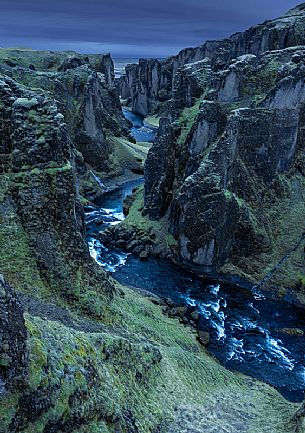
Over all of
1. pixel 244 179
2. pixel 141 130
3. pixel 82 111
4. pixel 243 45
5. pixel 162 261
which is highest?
pixel 243 45

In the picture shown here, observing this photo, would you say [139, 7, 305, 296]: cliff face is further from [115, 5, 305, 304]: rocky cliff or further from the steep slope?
the steep slope

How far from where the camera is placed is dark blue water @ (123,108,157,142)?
147m

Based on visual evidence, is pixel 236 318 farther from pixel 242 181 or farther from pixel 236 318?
pixel 242 181

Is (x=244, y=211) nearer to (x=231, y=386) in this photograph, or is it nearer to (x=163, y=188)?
(x=163, y=188)

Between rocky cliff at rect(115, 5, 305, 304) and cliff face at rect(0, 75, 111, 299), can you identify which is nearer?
cliff face at rect(0, 75, 111, 299)

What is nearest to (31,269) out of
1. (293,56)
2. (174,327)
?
(174,327)

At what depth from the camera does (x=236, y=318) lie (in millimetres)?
49000

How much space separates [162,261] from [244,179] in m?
16.6

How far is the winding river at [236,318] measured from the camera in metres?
41.0

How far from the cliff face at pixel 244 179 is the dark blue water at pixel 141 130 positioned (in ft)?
252

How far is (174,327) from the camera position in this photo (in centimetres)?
4303

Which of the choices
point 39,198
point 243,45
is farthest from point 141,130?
point 39,198

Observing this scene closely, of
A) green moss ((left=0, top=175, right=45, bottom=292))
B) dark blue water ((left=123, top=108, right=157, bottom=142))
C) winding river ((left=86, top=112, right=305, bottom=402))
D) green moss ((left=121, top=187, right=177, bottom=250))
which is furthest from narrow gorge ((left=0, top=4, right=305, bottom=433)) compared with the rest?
dark blue water ((left=123, top=108, right=157, bottom=142))

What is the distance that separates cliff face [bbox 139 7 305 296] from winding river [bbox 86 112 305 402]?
12.3 feet
